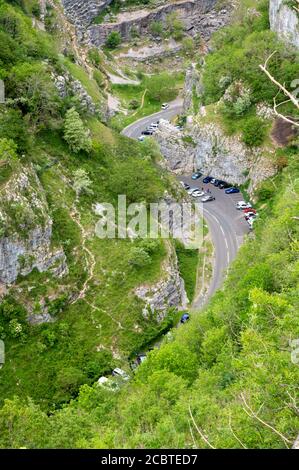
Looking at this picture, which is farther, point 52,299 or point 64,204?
point 64,204

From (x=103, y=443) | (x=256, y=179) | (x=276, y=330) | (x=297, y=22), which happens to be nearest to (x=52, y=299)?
(x=103, y=443)

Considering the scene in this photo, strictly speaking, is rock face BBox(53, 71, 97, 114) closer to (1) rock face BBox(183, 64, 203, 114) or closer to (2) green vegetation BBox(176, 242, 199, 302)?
(2) green vegetation BBox(176, 242, 199, 302)

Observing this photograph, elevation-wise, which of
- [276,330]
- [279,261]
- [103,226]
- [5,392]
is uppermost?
[276,330]

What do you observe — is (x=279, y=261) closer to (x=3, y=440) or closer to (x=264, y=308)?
(x=264, y=308)

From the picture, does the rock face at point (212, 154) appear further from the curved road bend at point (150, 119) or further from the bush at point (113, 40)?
the bush at point (113, 40)

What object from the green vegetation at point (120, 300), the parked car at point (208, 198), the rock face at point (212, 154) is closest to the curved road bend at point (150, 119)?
the rock face at point (212, 154)

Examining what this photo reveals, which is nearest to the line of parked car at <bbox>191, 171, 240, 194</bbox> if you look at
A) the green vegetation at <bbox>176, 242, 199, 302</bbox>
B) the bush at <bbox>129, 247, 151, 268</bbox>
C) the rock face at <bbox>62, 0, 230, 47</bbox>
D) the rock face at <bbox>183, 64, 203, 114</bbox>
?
the rock face at <bbox>183, 64, 203, 114</bbox>
